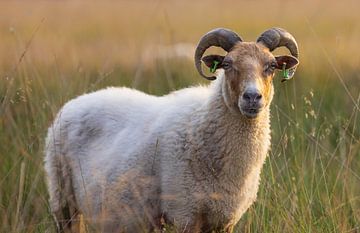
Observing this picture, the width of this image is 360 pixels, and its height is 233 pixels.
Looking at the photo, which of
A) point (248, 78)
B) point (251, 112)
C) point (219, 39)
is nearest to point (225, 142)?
point (251, 112)

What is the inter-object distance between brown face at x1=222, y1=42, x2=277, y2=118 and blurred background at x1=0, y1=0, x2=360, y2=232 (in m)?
0.33

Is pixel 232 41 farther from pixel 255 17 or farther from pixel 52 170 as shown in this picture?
pixel 255 17

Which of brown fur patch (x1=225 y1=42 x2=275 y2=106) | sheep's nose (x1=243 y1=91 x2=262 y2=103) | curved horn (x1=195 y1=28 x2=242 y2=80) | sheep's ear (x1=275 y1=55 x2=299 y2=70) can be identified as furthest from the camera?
sheep's ear (x1=275 y1=55 x2=299 y2=70)

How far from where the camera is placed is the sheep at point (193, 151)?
5.75 m

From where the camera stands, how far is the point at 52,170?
6852 mm

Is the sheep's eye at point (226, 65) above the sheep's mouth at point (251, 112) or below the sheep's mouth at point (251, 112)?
above

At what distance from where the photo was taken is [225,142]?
5.92 meters

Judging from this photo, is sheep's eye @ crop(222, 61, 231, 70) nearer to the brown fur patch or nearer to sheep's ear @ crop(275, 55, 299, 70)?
the brown fur patch

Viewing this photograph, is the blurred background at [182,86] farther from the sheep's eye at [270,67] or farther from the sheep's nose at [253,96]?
the sheep's nose at [253,96]

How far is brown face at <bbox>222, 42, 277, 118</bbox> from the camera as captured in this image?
18.2ft

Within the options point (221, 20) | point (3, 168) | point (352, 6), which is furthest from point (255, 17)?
point (3, 168)

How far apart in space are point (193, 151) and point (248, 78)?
0.67 m

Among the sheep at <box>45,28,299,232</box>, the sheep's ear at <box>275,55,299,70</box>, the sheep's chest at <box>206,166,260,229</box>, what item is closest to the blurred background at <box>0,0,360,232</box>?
the sheep's chest at <box>206,166,260,229</box>

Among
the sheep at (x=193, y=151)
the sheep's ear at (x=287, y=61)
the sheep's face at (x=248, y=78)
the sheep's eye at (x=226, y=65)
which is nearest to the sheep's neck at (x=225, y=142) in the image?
the sheep at (x=193, y=151)
